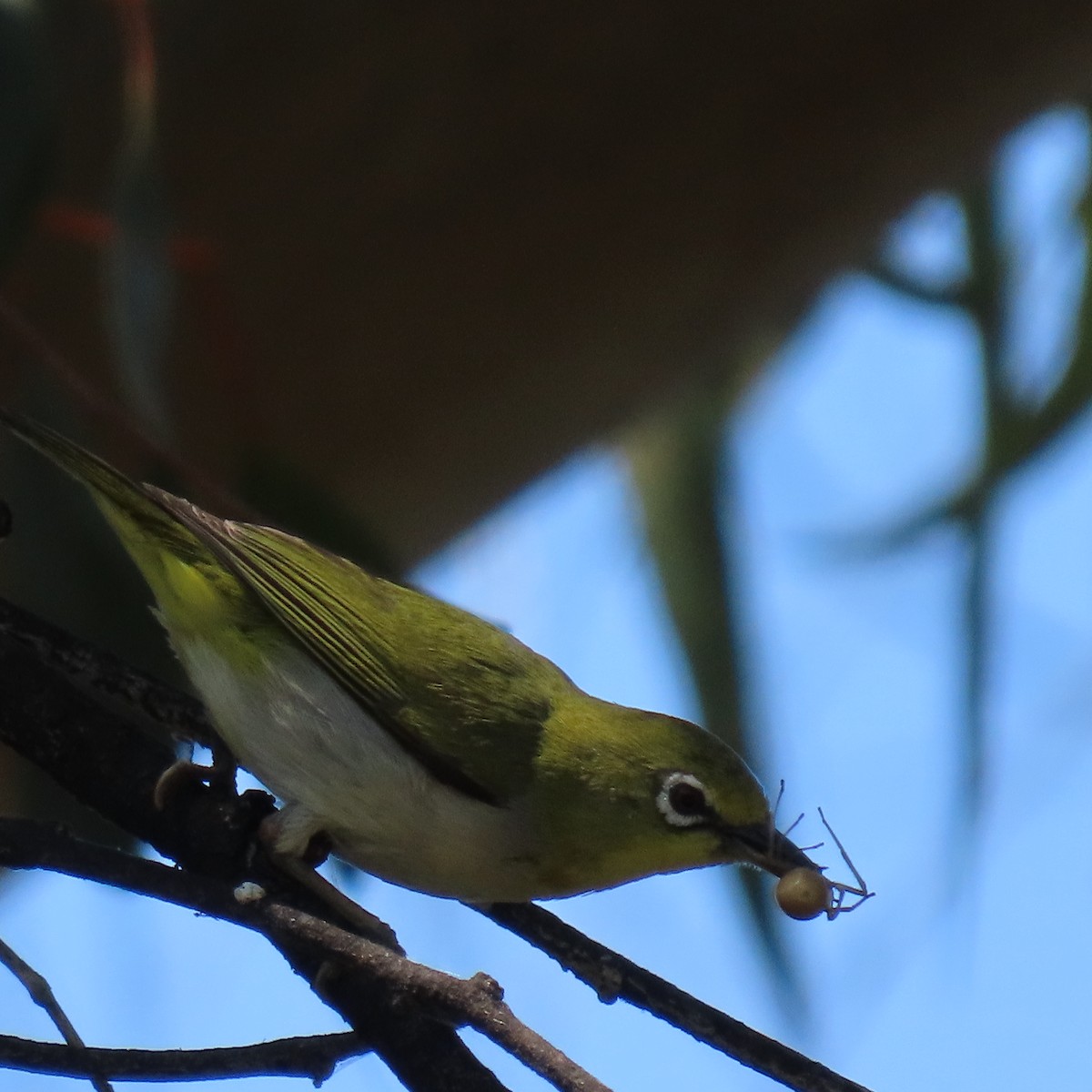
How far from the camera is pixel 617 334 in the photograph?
292 cm

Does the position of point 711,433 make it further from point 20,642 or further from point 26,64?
point 20,642

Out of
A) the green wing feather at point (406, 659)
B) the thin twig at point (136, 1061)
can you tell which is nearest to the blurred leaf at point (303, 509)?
the green wing feather at point (406, 659)

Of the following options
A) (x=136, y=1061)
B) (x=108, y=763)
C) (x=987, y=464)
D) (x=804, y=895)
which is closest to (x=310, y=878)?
(x=108, y=763)

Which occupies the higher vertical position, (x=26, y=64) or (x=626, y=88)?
(x=626, y=88)

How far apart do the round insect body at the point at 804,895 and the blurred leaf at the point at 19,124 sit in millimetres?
1313

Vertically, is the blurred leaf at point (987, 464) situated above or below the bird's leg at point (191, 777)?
above

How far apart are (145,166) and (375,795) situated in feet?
3.10

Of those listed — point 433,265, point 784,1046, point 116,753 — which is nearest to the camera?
point 784,1046

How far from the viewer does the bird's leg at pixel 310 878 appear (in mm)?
1670

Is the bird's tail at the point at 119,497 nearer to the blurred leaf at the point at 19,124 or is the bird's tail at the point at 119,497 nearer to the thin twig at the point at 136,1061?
the blurred leaf at the point at 19,124

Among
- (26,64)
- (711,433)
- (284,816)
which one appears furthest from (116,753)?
(711,433)

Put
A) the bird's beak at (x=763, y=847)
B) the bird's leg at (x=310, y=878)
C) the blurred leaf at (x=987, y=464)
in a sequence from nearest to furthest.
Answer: the bird's leg at (x=310, y=878)
the bird's beak at (x=763, y=847)
the blurred leaf at (x=987, y=464)

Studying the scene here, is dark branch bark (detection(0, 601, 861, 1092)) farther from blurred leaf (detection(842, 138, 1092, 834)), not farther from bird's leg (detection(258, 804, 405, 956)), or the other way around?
blurred leaf (detection(842, 138, 1092, 834))

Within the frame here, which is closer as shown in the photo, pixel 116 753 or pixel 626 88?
pixel 116 753
